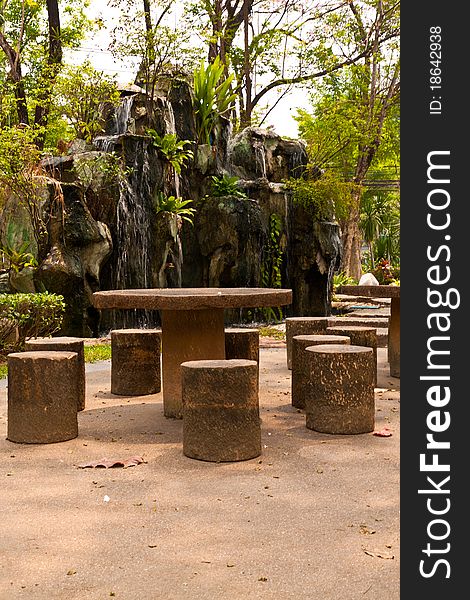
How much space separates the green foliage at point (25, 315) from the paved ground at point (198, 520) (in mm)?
4160

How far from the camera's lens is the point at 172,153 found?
50.2 feet

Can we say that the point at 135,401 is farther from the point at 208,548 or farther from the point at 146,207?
the point at 146,207

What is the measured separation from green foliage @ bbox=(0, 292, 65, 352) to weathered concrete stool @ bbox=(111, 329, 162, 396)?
282cm

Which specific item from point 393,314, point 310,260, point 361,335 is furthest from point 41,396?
point 310,260

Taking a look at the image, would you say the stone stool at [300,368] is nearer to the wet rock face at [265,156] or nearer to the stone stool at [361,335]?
the stone stool at [361,335]

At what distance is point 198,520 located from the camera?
11.6 ft

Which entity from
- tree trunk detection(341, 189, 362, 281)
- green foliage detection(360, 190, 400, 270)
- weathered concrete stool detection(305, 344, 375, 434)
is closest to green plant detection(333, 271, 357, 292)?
tree trunk detection(341, 189, 362, 281)

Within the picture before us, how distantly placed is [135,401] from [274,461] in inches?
98.5

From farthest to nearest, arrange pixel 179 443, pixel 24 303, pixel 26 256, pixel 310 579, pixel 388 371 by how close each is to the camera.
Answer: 1. pixel 26 256
2. pixel 24 303
3. pixel 388 371
4. pixel 179 443
5. pixel 310 579

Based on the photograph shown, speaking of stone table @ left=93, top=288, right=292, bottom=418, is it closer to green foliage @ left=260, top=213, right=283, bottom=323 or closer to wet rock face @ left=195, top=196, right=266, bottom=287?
wet rock face @ left=195, top=196, right=266, bottom=287

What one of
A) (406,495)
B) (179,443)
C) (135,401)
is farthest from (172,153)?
(406,495)

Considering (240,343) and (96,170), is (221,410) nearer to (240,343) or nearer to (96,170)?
(240,343)

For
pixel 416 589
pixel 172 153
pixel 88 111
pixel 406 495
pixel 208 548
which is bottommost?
pixel 208 548

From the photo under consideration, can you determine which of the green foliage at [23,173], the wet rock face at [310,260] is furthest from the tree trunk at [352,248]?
the green foliage at [23,173]
